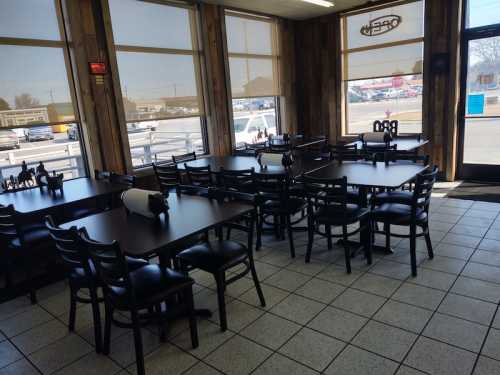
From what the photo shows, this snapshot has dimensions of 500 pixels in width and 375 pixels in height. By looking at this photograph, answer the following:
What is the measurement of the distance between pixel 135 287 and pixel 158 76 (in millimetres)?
3818

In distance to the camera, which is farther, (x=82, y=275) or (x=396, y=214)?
(x=396, y=214)

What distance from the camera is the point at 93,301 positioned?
2410 millimetres

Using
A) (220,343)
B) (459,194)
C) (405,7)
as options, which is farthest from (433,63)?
(220,343)

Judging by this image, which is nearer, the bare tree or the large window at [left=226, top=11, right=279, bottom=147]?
the bare tree

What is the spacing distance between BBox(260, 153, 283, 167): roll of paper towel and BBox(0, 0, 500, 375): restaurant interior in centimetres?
3

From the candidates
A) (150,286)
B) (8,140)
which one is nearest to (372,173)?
(150,286)

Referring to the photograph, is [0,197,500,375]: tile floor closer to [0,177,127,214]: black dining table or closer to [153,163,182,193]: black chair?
[0,177,127,214]: black dining table

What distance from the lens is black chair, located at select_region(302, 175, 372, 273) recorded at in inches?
126

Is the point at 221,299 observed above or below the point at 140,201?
below

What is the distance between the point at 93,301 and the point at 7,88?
2835 mm

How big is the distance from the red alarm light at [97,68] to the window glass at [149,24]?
1.40 feet

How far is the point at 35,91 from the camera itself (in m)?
4.21

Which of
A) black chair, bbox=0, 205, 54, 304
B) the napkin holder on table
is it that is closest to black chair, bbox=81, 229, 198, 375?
the napkin holder on table

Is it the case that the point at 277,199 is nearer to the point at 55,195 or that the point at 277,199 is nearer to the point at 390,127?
the point at 55,195
